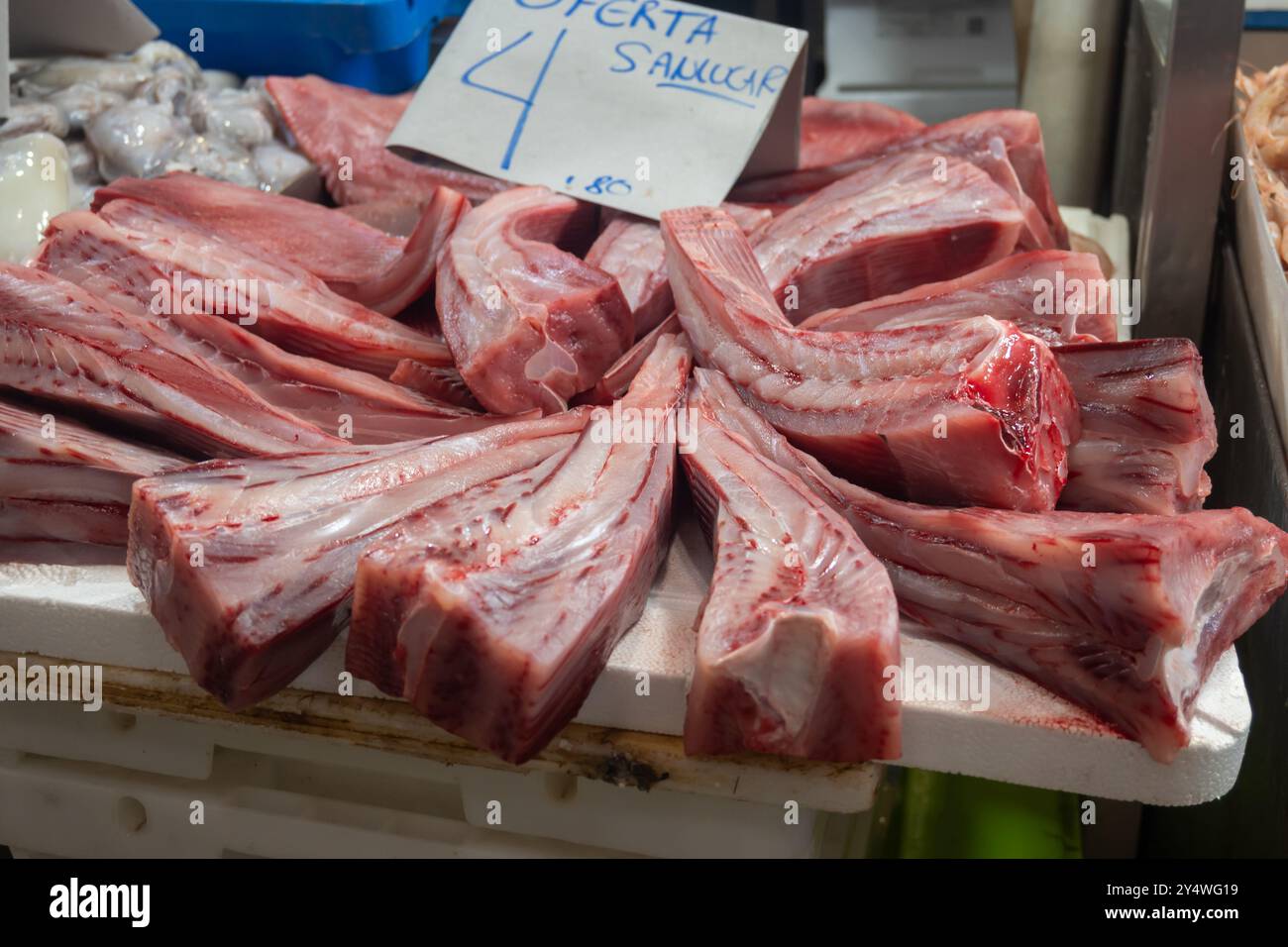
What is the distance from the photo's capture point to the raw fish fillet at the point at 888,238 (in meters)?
1.85

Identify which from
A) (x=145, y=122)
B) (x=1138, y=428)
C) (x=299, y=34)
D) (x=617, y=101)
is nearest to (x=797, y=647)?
(x=1138, y=428)

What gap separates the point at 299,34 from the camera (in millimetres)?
2951

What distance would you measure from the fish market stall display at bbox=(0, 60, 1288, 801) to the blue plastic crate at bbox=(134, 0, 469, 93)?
1112 mm

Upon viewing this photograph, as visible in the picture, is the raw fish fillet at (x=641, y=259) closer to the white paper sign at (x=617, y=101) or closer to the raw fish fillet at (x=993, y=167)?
the white paper sign at (x=617, y=101)

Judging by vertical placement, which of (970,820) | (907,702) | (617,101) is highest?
(617,101)

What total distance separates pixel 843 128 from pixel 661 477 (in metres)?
1.36

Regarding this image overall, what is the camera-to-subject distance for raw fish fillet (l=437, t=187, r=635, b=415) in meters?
1.61

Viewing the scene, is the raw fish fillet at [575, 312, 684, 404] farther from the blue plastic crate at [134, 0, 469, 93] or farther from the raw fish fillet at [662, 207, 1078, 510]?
the blue plastic crate at [134, 0, 469, 93]

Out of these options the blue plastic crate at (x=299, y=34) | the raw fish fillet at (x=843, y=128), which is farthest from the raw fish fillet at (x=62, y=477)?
the blue plastic crate at (x=299, y=34)

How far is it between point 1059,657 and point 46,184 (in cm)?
204

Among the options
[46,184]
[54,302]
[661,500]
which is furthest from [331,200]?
[661,500]

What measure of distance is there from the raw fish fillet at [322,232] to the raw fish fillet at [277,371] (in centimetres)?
21

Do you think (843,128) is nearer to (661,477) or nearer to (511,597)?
(661,477)

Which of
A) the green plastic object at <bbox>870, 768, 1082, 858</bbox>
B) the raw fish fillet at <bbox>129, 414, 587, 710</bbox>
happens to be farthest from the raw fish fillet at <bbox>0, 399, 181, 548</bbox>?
the green plastic object at <bbox>870, 768, 1082, 858</bbox>
